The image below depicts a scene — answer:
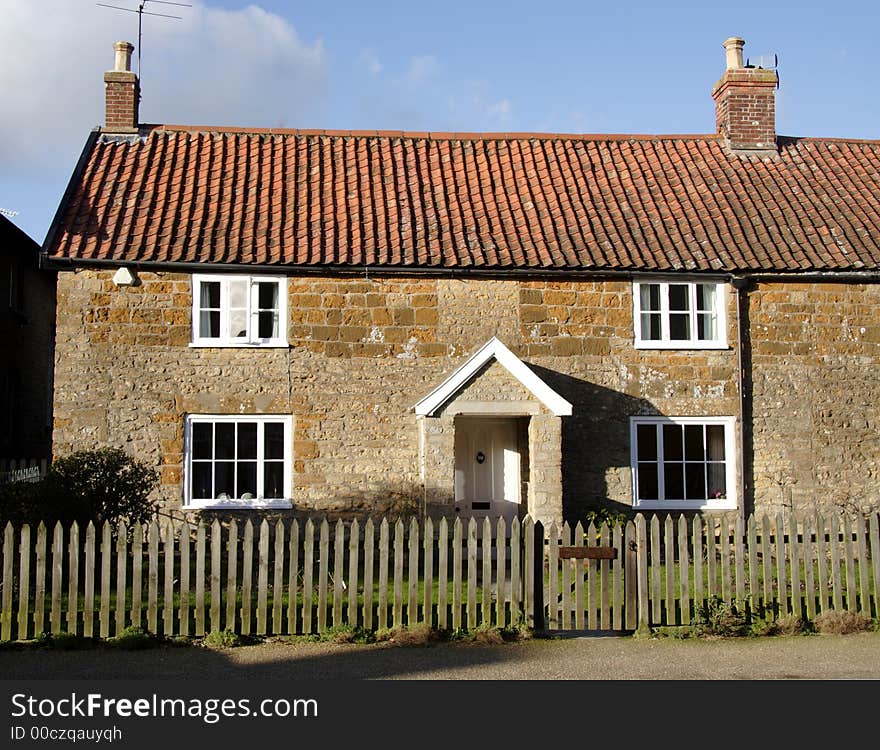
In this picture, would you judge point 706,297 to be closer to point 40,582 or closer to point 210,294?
point 210,294

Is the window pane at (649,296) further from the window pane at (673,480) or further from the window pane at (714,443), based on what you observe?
the window pane at (673,480)

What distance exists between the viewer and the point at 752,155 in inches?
842

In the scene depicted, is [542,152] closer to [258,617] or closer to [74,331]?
[74,331]

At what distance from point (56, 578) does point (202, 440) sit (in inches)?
282

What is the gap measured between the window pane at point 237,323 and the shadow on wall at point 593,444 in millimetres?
5083

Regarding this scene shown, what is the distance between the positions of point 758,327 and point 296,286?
326 inches

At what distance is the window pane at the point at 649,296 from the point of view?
18.3 meters

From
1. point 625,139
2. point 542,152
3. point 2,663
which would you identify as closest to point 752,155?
point 625,139

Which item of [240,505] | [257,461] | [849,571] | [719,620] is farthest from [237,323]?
[849,571]

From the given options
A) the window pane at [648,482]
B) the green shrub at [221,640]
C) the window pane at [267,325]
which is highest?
the window pane at [267,325]

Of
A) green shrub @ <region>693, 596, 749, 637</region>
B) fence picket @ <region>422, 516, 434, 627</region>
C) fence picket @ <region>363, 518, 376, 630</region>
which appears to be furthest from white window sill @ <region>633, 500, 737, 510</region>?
fence picket @ <region>363, 518, 376, 630</region>

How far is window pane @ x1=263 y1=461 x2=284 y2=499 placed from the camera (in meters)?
17.5

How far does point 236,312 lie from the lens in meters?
17.7

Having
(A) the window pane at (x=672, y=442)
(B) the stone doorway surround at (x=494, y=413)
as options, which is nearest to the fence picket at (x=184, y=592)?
(B) the stone doorway surround at (x=494, y=413)
